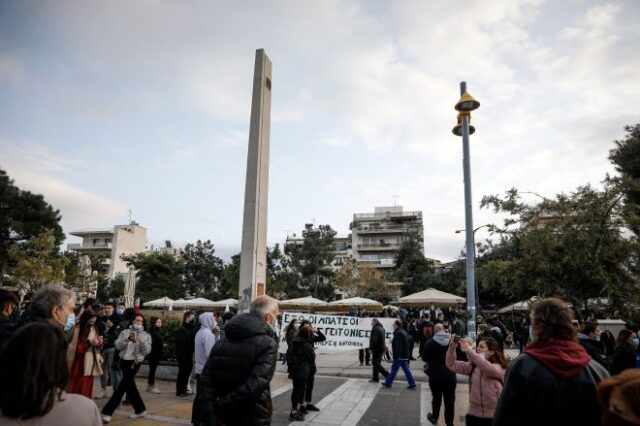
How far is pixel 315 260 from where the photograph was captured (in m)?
52.4

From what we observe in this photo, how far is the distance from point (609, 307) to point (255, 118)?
12136mm

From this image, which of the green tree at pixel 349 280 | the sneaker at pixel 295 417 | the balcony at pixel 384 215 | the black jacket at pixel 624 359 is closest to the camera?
the black jacket at pixel 624 359

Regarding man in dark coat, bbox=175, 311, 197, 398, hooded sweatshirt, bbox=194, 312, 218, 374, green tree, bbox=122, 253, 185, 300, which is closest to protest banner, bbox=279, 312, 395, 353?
man in dark coat, bbox=175, 311, 197, 398

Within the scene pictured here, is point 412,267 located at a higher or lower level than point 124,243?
lower

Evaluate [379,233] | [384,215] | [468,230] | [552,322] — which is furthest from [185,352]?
[384,215]

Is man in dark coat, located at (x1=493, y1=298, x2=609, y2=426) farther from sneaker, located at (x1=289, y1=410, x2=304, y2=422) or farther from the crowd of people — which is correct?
sneaker, located at (x1=289, y1=410, x2=304, y2=422)

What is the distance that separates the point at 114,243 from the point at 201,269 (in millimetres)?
31487

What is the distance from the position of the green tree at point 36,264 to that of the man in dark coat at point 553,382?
34.2 metres

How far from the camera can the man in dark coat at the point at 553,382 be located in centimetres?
235

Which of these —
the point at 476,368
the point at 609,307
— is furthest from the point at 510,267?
the point at 476,368

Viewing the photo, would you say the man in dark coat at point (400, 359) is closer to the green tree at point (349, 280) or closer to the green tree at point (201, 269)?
the green tree at point (349, 280)

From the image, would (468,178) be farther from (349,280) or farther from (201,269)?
(201,269)

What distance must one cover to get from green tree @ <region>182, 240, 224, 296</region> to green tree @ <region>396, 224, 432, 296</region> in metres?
23.5

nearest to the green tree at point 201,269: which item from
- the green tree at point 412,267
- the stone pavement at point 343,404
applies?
Answer: the green tree at point 412,267
